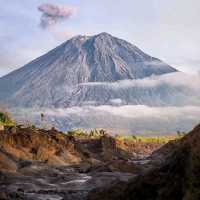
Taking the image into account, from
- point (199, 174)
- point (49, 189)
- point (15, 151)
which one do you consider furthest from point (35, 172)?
point (199, 174)

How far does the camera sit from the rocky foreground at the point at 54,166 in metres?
60.9

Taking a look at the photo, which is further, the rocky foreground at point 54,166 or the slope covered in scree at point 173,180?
the rocky foreground at point 54,166

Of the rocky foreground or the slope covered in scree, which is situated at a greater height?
the slope covered in scree

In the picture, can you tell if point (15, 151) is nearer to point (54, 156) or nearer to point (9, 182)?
point (54, 156)

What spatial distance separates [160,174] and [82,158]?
108798mm

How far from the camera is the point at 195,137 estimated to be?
27.8 metres

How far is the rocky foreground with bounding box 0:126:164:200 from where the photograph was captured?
200ft

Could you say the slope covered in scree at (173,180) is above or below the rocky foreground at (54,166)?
above

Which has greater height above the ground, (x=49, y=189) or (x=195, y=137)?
(x=195, y=137)

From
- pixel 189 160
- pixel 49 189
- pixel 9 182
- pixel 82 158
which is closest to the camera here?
pixel 189 160

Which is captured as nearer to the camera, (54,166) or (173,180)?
(173,180)

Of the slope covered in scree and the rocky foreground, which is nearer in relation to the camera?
the slope covered in scree

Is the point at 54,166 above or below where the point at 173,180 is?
below

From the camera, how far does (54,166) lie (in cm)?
10194
